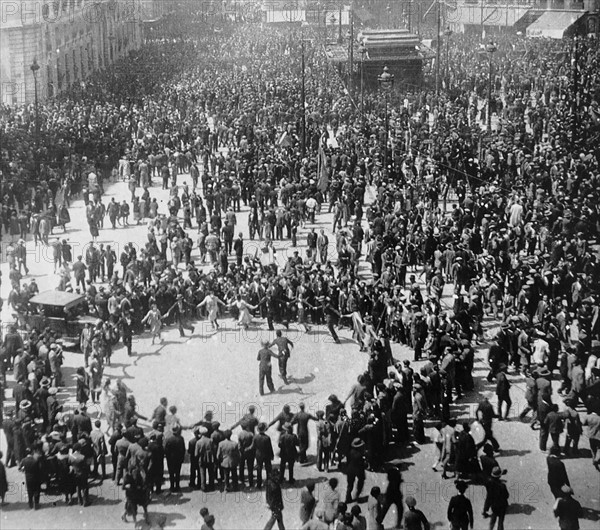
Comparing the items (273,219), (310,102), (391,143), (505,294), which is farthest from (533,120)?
(505,294)

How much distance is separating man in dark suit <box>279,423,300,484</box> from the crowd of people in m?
0.04

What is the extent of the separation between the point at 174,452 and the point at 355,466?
120 inches

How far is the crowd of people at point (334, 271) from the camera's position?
15.0 meters

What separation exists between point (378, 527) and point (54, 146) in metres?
29.6

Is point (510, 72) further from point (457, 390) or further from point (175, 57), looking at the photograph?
point (457, 390)

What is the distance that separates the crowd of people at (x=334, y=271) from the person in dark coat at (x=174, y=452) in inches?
2.0

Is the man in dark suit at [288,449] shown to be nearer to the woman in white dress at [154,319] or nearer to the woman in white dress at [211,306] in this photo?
the woman in white dress at [154,319]

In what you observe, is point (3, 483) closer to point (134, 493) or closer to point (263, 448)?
point (134, 493)

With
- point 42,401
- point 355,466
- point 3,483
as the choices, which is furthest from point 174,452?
point 42,401

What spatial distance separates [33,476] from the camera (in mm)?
14320

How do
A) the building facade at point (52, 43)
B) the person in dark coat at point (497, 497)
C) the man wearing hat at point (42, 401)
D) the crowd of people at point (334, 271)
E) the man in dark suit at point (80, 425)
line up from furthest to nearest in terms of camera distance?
the building facade at point (52, 43)
the man wearing hat at point (42, 401)
the man in dark suit at point (80, 425)
the crowd of people at point (334, 271)
the person in dark coat at point (497, 497)

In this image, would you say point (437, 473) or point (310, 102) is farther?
point (310, 102)

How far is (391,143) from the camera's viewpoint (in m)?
38.6

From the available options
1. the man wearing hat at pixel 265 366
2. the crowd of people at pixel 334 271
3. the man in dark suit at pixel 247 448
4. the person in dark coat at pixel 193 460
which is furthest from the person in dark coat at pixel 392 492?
the man wearing hat at pixel 265 366
